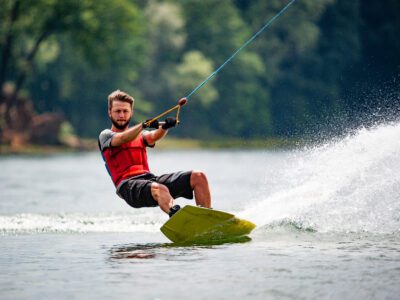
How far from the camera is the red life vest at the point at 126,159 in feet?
31.6

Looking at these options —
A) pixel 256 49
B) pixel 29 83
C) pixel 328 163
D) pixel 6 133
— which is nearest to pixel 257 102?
pixel 256 49

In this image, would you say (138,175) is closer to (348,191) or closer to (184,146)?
(348,191)

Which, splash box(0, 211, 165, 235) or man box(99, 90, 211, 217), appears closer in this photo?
man box(99, 90, 211, 217)

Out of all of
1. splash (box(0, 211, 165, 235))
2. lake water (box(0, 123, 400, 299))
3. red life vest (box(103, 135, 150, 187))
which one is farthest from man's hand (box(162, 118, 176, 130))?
splash (box(0, 211, 165, 235))

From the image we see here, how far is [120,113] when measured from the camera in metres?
9.73

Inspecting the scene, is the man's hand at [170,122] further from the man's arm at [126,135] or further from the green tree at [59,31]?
the green tree at [59,31]

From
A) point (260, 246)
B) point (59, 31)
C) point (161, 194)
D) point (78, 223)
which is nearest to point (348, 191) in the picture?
point (260, 246)

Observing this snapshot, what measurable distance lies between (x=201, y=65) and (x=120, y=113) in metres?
50.6

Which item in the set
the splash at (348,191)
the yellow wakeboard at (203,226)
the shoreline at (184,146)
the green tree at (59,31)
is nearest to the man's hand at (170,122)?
the yellow wakeboard at (203,226)

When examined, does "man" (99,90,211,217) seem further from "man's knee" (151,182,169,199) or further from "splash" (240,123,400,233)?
"splash" (240,123,400,233)

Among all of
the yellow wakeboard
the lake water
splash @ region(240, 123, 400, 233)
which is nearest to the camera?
the lake water

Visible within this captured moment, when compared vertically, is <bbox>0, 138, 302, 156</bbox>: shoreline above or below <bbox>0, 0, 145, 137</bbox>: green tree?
below

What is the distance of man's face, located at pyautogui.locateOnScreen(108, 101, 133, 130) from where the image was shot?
381 inches

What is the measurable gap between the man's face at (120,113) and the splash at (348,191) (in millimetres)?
1942
